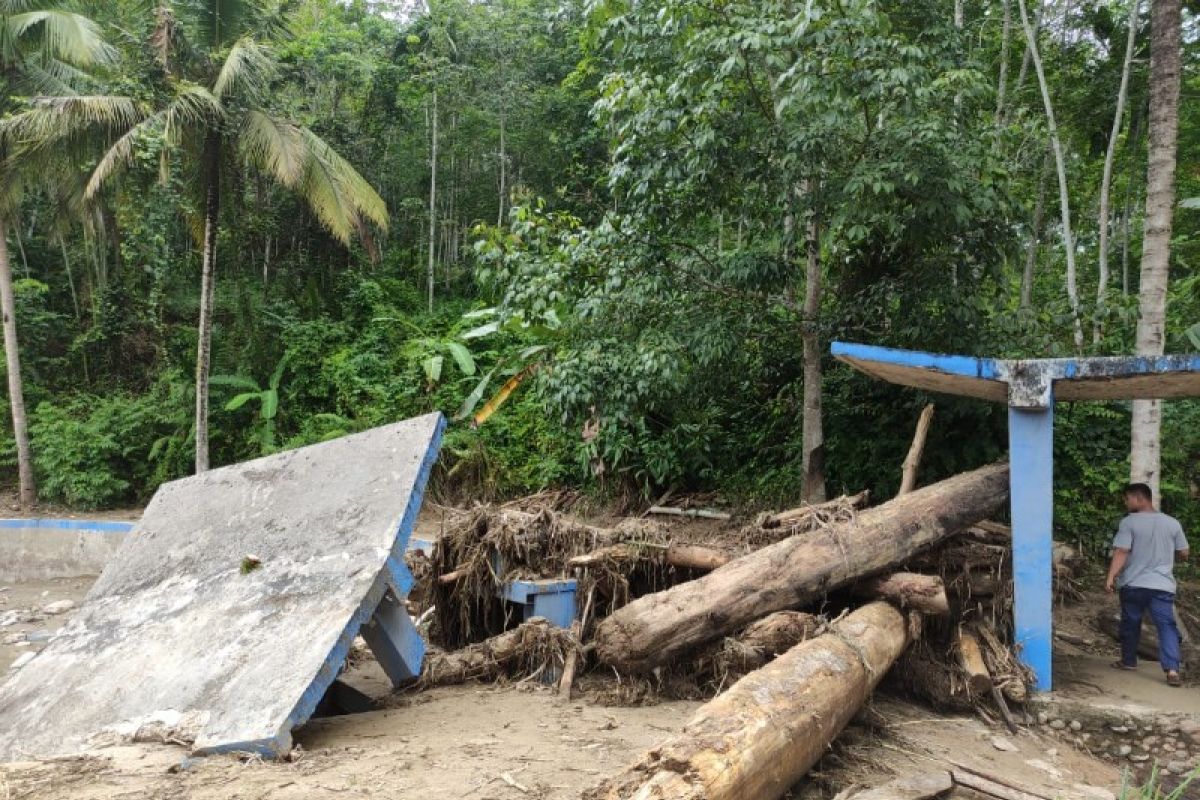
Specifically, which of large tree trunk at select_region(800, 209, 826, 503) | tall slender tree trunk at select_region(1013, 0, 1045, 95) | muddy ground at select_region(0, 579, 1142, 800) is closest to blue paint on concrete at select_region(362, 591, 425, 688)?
muddy ground at select_region(0, 579, 1142, 800)

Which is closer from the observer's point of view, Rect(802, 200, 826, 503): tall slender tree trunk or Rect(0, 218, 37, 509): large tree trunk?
Rect(802, 200, 826, 503): tall slender tree trunk

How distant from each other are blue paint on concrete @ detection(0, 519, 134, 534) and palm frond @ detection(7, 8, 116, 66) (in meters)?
7.62

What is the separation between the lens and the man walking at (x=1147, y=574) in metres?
Result: 5.77

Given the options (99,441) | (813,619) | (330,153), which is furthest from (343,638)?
(99,441)

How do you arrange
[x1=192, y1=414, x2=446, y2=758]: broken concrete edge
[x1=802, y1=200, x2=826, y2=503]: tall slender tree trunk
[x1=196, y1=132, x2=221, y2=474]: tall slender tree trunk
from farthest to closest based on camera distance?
[x1=196, y1=132, x2=221, y2=474]: tall slender tree trunk, [x1=802, y1=200, x2=826, y2=503]: tall slender tree trunk, [x1=192, y1=414, x2=446, y2=758]: broken concrete edge

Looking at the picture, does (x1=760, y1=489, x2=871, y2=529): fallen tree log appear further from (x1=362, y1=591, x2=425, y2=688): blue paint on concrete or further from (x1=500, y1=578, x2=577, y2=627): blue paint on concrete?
(x1=362, y1=591, x2=425, y2=688): blue paint on concrete

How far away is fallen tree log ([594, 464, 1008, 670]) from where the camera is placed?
4781 millimetres

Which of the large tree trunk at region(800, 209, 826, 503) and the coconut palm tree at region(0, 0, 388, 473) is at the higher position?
the coconut palm tree at region(0, 0, 388, 473)

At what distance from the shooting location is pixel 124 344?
1809 cm

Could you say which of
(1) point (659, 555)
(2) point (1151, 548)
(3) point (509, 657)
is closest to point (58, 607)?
(3) point (509, 657)

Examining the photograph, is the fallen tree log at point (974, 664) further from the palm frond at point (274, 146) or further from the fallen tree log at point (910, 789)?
the palm frond at point (274, 146)

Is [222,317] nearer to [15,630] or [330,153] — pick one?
[330,153]

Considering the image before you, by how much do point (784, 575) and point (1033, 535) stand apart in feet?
5.99

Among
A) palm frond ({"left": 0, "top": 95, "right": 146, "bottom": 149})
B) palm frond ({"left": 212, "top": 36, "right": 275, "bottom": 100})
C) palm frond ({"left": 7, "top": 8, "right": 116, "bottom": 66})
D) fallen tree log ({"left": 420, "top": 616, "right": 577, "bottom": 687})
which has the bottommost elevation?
fallen tree log ({"left": 420, "top": 616, "right": 577, "bottom": 687})
